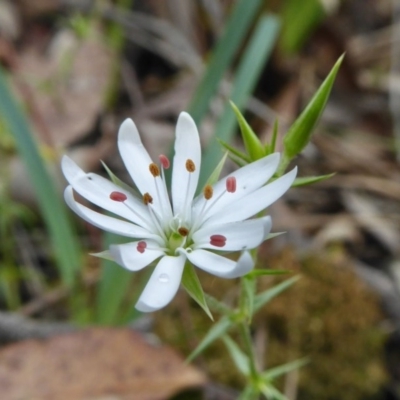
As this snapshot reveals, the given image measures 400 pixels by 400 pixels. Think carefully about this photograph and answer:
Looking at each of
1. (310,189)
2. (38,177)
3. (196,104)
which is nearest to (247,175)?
(196,104)

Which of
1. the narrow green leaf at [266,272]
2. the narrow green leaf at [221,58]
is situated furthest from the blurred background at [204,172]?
the narrow green leaf at [266,272]

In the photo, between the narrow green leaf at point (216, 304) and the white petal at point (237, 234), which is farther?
the narrow green leaf at point (216, 304)

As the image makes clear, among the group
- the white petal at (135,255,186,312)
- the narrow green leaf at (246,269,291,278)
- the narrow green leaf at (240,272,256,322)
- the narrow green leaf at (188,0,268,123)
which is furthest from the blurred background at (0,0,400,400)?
the white petal at (135,255,186,312)

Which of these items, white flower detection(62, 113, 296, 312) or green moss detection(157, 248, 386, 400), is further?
green moss detection(157, 248, 386, 400)

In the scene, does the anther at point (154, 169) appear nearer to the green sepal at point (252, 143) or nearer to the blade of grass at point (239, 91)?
the green sepal at point (252, 143)

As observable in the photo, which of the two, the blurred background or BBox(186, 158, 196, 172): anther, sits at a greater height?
BBox(186, 158, 196, 172): anther

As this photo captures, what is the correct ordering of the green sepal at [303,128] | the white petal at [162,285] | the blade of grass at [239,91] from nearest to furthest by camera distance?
the white petal at [162,285]
the green sepal at [303,128]
the blade of grass at [239,91]

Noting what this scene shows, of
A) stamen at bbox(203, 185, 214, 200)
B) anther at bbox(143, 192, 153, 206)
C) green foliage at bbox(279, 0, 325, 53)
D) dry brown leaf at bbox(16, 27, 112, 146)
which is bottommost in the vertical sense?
dry brown leaf at bbox(16, 27, 112, 146)

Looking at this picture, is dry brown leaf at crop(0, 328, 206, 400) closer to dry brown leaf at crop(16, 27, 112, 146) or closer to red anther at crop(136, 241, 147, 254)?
red anther at crop(136, 241, 147, 254)
